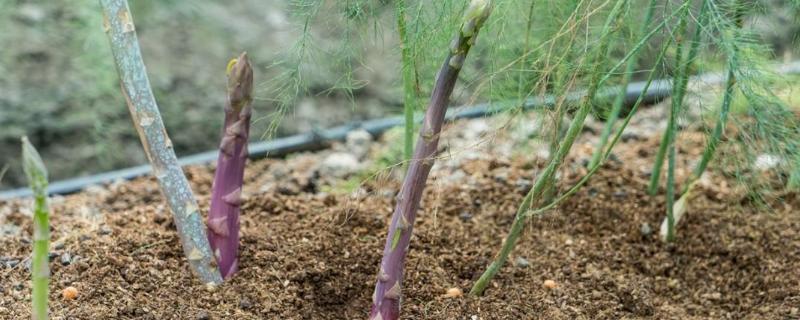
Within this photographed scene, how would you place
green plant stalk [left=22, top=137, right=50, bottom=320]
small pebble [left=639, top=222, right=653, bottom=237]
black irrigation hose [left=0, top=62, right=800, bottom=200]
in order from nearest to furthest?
green plant stalk [left=22, top=137, right=50, bottom=320] → small pebble [left=639, top=222, right=653, bottom=237] → black irrigation hose [left=0, top=62, right=800, bottom=200]

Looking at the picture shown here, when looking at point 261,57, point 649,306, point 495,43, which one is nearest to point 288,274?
point 495,43

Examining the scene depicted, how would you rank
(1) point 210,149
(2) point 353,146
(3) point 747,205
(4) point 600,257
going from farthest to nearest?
1. (1) point 210,149
2. (2) point 353,146
3. (3) point 747,205
4. (4) point 600,257

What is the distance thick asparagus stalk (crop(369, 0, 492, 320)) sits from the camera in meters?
1.62

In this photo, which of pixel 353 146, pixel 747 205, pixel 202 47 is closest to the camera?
pixel 747 205

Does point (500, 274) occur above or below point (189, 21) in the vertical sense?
below

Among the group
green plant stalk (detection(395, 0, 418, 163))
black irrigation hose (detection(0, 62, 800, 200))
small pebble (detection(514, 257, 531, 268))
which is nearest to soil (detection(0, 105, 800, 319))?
small pebble (detection(514, 257, 531, 268))

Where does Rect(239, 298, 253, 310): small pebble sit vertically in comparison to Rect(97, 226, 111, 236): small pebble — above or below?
below

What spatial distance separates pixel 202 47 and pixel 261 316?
89.4 inches

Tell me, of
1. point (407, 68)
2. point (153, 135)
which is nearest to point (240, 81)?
point (153, 135)

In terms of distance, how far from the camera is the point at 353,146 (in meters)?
3.33

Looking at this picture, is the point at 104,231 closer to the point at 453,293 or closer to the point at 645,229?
the point at 453,293

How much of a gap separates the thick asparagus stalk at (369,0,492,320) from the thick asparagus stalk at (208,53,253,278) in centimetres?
33

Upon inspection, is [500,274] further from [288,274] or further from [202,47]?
[202,47]

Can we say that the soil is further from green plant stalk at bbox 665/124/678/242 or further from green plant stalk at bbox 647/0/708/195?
green plant stalk at bbox 647/0/708/195
